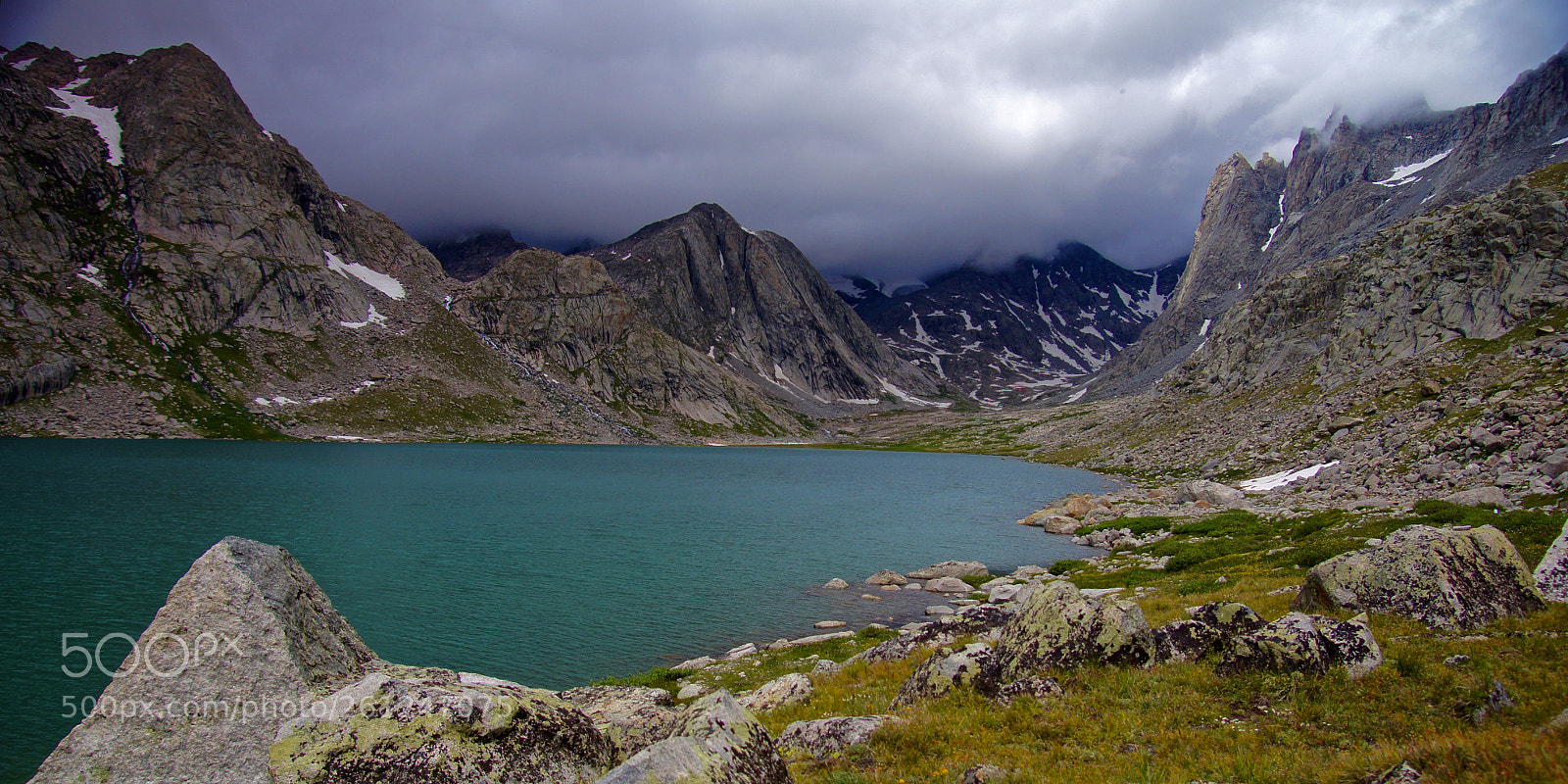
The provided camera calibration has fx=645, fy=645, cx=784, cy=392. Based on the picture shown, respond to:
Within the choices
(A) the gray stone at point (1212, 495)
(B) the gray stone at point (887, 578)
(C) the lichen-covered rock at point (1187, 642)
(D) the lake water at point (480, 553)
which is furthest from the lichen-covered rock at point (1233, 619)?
(A) the gray stone at point (1212, 495)

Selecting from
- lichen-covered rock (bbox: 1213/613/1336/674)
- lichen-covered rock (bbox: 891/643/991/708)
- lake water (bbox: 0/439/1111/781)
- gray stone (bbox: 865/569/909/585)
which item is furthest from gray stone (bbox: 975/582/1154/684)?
gray stone (bbox: 865/569/909/585)

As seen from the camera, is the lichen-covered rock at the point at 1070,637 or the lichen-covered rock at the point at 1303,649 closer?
the lichen-covered rock at the point at 1303,649

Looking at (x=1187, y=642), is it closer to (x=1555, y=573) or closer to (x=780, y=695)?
(x=1555, y=573)

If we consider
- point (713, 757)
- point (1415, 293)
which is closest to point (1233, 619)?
point (713, 757)

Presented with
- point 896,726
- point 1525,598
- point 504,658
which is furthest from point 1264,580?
point 504,658

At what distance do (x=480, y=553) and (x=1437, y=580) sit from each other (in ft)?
167

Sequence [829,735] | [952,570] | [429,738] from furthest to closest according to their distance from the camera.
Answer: [952,570]
[829,735]
[429,738]

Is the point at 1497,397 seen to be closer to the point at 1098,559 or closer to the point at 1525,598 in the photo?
the point at 1098,559

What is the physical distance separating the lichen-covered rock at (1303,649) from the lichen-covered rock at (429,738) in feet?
38.7

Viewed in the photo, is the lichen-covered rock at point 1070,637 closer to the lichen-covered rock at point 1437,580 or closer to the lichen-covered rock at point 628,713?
the lichen-covered rock at point 1437,580

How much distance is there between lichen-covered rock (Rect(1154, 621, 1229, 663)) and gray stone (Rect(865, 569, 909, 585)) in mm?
29185

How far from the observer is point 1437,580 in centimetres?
1397

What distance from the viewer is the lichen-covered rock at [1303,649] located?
11219 millimetres

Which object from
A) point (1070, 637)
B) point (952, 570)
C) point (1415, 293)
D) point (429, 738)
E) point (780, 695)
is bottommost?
point (952, 570)
